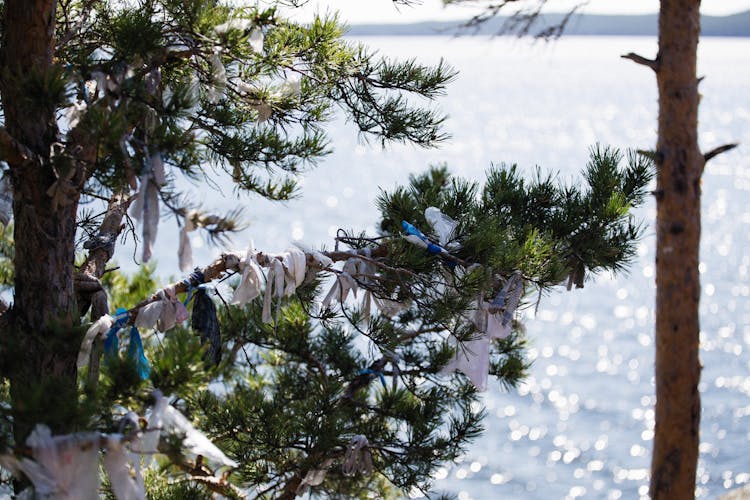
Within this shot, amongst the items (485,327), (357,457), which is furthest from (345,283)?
(357,457)

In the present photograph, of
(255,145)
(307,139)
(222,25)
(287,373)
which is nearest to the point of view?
(222,25)

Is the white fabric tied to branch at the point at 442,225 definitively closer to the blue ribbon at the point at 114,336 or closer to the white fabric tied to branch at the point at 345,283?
the white fabric tied to branch at the point at 345,283

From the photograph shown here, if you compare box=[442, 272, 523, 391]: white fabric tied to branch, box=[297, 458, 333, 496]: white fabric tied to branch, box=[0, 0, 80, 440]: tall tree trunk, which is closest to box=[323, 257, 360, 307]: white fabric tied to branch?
box=[442, 272, 523, 391]: white fabric tied to branch

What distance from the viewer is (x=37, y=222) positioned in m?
2.01

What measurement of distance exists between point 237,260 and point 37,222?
432 millimetres

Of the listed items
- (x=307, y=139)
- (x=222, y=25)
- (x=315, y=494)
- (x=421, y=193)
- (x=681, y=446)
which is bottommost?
(x=315, y=494)

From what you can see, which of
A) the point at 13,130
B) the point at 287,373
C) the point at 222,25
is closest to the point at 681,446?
the point at 287,373

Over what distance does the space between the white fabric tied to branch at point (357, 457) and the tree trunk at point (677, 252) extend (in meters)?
0.74

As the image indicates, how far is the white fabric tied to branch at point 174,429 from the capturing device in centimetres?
149

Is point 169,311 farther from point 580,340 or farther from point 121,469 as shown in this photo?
point 580,340

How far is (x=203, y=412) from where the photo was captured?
8.07 ft

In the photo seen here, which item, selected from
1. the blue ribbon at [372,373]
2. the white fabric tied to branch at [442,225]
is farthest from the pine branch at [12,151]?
the blue ribbon at [372,373]

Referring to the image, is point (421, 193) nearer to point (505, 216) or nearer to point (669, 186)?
point (505, 216)

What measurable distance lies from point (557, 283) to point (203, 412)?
983 millimetres
